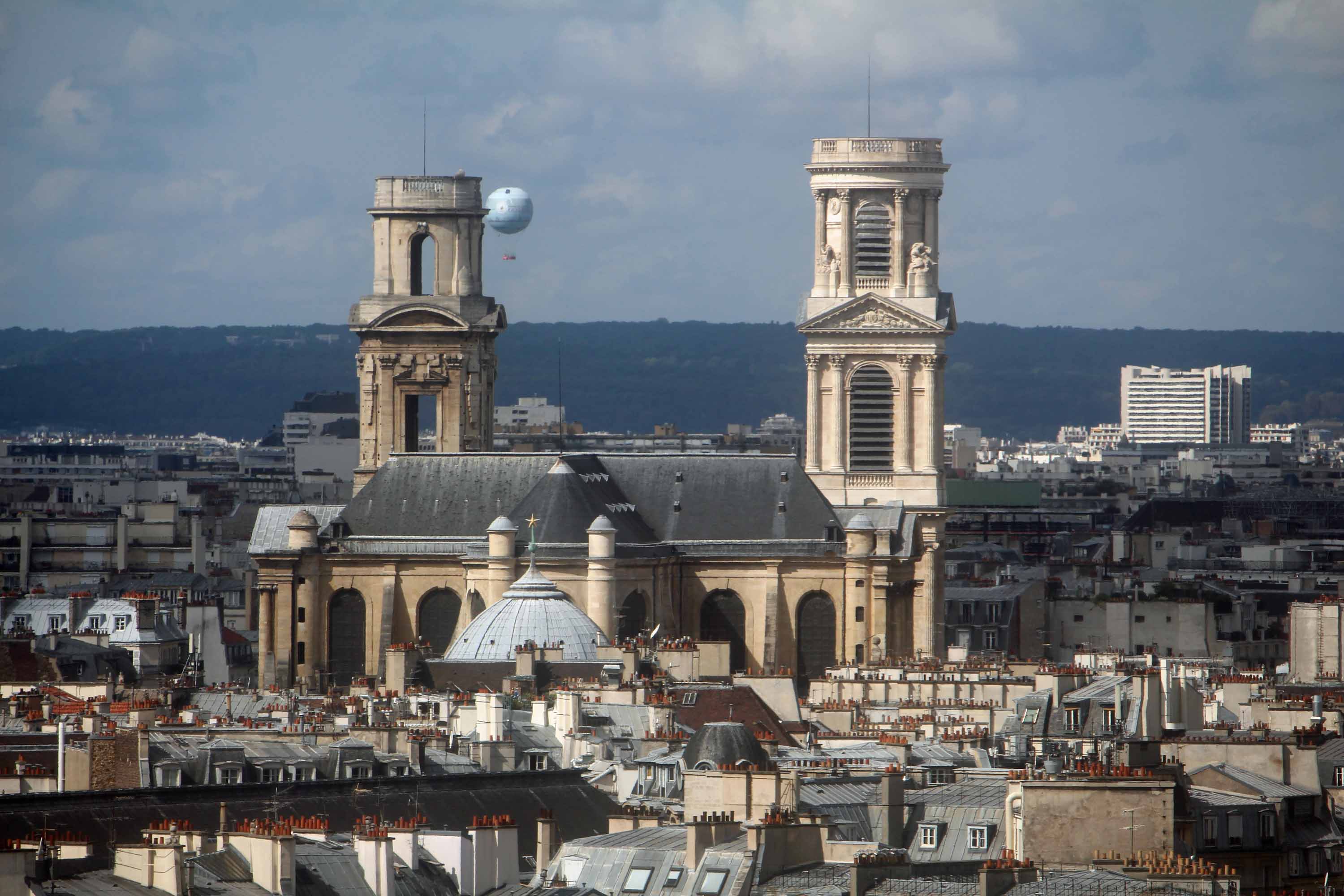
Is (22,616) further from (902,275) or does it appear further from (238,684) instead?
(902,275)

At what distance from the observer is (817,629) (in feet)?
340

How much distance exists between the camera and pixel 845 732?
221 feet

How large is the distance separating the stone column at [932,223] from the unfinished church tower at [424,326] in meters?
12.5

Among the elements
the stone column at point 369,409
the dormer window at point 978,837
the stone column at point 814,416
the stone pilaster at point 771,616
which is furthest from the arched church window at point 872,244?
the dormer window at point 978,837

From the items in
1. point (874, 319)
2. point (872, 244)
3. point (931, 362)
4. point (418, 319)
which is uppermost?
point (872, 244)

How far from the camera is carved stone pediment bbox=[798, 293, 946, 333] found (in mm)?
114938

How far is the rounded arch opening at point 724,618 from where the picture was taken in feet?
342

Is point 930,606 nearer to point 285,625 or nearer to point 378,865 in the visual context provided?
point 285,625

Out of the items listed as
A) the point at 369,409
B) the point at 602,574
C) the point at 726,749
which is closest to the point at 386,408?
the point at 369,409

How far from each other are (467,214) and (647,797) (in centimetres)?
6328

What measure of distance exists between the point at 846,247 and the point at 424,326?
12.6 meters

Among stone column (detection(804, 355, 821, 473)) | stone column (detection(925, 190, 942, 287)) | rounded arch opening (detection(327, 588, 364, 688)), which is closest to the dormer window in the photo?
rounded arch opening (detection(327, 588, 364, 688))

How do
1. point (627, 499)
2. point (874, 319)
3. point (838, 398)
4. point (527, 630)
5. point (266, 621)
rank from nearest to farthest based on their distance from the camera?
point (527, 630) → point (266, 621) → point (627, 499) → point (838, 398) → point (874, 319)

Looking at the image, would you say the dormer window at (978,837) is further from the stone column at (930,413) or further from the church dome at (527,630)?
the stone column at (930,413)
